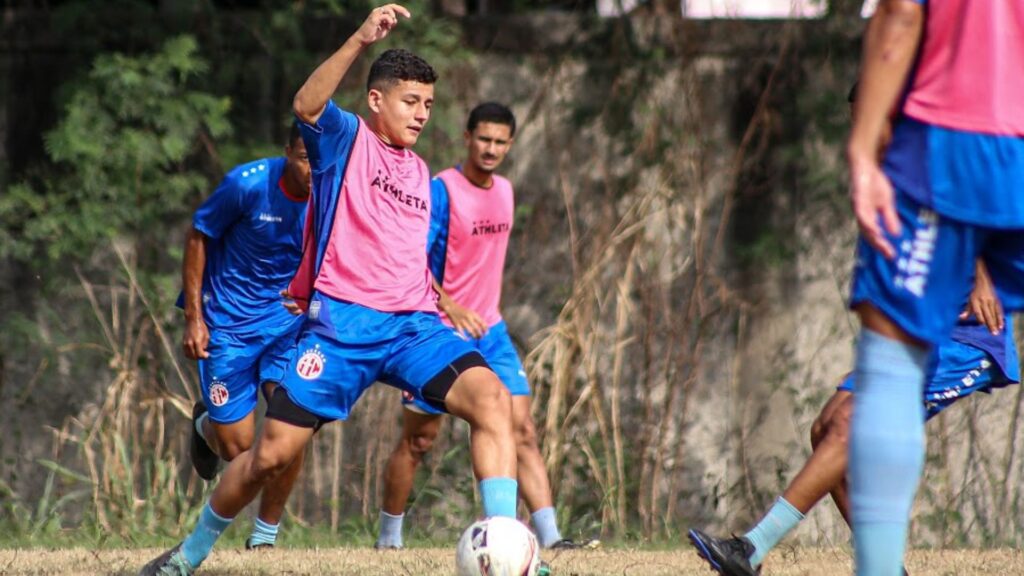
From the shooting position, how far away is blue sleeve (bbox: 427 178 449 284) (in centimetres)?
683

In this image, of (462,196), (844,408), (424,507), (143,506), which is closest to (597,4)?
(462,196)

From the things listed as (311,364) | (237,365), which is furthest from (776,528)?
(237,365)

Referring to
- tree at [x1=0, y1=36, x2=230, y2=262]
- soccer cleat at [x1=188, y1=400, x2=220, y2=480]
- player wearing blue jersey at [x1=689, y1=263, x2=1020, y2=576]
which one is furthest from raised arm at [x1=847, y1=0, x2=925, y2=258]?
tree at [x1=0, y1=36, x2=230, y2=262]

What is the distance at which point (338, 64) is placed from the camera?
433cm

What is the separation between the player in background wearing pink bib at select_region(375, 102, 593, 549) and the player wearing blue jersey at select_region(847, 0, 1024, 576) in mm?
3844

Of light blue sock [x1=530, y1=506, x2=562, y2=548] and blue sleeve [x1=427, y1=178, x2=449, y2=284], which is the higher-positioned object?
blue sleeve [x1=427, y1=178, x2=449, y2=284]

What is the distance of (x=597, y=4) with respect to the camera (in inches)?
344

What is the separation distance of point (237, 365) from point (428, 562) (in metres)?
1.68

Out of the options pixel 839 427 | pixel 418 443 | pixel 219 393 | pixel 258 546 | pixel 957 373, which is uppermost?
pixel 957 373

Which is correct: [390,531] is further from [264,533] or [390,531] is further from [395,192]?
[395,192]

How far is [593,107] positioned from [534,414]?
1.87m

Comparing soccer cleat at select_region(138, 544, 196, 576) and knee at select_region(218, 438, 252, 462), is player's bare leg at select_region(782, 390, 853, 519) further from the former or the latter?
knee at select_region(218, 438, 252, 462)

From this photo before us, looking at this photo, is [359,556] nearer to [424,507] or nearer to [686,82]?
[424,507]

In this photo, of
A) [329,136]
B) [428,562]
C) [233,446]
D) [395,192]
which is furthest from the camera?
[233,446]
